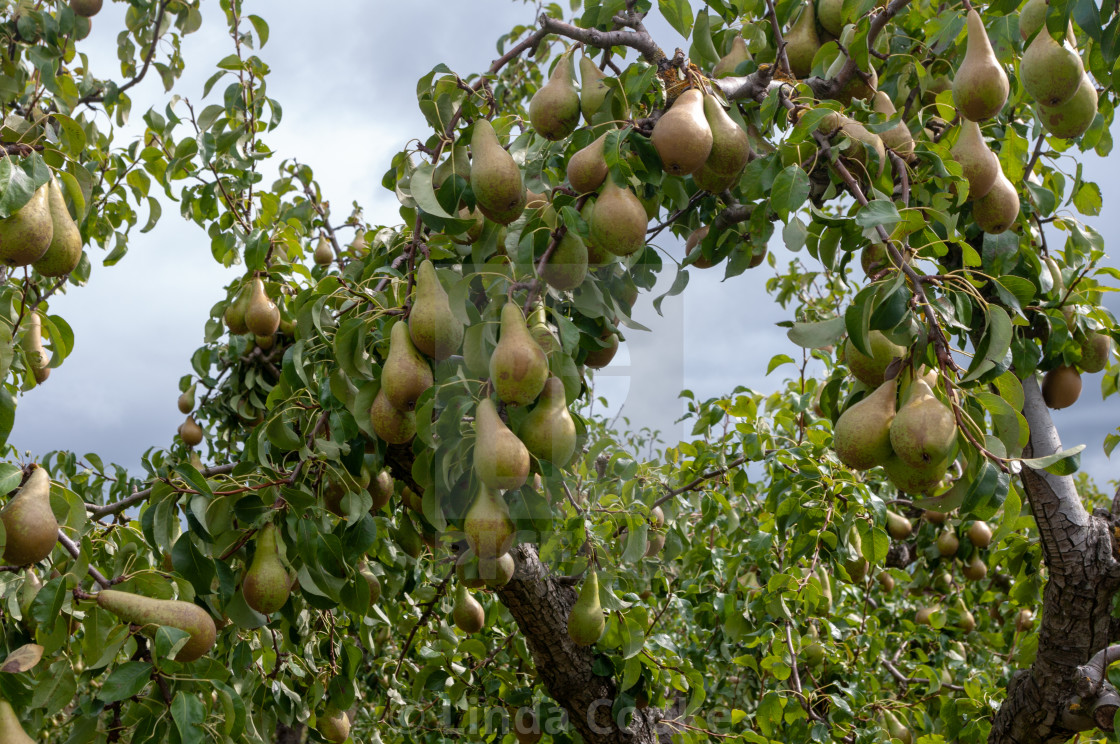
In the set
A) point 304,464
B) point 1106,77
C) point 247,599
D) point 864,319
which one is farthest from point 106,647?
point 1106,77

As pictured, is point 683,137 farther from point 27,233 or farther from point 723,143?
point 27,233

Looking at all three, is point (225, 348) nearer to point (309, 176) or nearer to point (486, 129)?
point (309, 176)

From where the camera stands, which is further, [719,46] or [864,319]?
[719,46]

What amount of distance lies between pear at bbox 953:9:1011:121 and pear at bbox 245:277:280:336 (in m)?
1.74

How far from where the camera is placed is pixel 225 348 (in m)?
2.76

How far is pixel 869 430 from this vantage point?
100 cm

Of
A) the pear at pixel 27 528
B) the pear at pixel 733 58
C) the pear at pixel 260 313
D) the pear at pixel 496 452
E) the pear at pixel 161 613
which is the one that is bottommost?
the pear at pixel 161 613

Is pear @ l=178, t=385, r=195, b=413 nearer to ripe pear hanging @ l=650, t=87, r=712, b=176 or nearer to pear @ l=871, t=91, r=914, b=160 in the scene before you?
ripe pear hanging @ l=650, t=87, r=712, b=176

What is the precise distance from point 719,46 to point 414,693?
69.1 inches

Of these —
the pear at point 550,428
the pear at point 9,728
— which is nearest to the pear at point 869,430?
the pear at point 550,428

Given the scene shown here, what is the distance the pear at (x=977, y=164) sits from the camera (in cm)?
123

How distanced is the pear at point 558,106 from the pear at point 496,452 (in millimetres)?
492

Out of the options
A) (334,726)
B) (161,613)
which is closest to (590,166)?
(161,613)

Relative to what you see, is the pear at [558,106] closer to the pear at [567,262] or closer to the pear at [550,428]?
the pear at [567,262]
